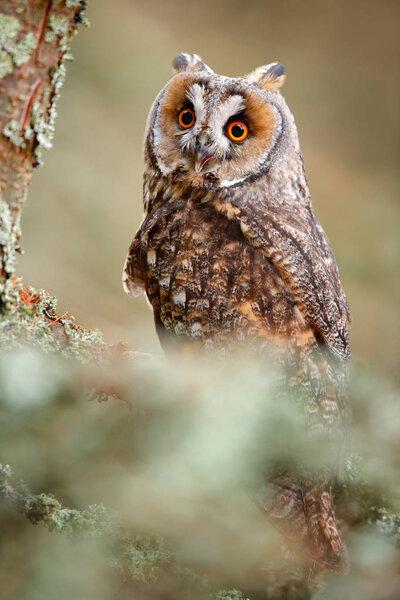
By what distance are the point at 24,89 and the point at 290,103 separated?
2980 millimetres

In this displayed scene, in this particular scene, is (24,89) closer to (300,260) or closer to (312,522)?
(300,260)

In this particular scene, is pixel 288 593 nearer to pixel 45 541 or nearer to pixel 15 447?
pixel 45 541

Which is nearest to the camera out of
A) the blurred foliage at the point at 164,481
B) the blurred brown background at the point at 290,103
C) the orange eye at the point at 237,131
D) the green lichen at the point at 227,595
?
the blurred foliage at the point at 164,481

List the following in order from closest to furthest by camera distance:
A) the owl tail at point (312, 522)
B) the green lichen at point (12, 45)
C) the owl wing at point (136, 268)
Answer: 1. the green lichen at point (12, 45)
2. the owl tail at point (312, 522)
3. the owl wing at point (136, 268)

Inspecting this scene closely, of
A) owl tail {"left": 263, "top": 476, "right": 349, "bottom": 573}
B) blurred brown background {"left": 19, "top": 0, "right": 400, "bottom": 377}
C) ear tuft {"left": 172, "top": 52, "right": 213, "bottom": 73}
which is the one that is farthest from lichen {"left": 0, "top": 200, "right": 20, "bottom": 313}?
blurred brown background {"left": 19, "top": 0, "right": 400, "bottom": 377}

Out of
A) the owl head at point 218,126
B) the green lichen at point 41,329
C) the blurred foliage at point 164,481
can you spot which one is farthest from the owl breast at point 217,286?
the green lichen at point 41,329

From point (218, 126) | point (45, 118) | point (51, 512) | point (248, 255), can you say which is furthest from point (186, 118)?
point (51, 512)

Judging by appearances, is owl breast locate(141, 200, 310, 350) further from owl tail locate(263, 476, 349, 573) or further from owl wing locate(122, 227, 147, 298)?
owl tail locate(263, 476, 349, 573)

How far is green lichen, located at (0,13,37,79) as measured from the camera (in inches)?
31.8

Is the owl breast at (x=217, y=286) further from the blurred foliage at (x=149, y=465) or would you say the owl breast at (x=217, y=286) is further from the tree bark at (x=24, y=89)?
the tree bark at (x=24, y=89)

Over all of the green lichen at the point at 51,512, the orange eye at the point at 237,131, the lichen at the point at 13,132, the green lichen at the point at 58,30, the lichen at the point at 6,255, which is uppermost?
the orange eye at the point at 237,131

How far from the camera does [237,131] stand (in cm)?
141

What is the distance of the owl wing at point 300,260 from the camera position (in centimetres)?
133

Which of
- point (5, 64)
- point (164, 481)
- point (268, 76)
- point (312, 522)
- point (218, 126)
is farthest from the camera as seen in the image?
point (268, 76)
